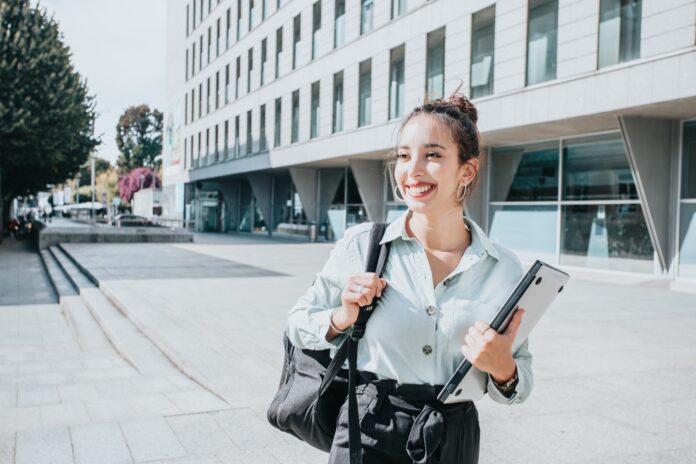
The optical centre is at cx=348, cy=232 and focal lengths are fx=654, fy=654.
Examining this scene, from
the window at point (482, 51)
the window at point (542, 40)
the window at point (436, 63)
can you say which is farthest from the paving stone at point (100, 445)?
the window at point (436, 63)

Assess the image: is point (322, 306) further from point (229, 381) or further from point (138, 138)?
point (138, 138)

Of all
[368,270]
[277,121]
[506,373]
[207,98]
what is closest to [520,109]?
[368,270]

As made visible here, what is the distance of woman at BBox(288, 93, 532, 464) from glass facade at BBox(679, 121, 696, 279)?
12995 millimetres

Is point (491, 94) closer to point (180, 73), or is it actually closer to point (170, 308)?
point (170, 308)

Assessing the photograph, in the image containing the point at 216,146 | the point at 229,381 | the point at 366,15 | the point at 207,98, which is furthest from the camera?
the point at 207,98

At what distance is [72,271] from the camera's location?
1631 centimetres

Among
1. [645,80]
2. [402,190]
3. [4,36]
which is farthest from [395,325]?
[4,36]

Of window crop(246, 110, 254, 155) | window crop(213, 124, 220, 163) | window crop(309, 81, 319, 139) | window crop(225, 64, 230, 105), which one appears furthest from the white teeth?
window crop(213, 124, 220, 163)

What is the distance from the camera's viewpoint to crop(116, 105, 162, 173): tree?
97.0 m

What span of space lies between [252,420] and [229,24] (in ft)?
122

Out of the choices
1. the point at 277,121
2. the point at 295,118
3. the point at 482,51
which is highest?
the point at 482,51

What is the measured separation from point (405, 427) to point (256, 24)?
34.2 m

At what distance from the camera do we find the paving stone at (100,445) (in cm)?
387

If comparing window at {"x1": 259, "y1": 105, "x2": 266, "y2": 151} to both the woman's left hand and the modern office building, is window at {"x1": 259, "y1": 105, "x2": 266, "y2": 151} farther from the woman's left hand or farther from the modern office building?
the woman's left hand
